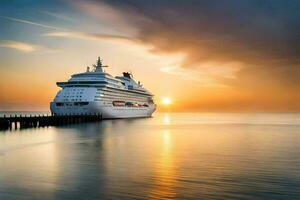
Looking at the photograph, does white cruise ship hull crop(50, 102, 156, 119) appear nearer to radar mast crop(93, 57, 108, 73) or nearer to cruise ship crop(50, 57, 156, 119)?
cruise ship crop(50, 57, 156, 119)

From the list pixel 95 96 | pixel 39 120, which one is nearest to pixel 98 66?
pixel 95 96

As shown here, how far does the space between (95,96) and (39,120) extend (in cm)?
1935

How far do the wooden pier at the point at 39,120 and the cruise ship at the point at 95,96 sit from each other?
3779 millimetres

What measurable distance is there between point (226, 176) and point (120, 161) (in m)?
9.06

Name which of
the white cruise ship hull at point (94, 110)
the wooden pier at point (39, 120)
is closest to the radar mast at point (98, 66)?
the white cruise ship hull at point (94, 110)

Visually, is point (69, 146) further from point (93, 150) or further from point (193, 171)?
point (193, 171)

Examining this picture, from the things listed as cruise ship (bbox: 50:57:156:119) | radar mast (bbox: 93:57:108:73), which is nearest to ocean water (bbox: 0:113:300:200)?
cruise ship (bbox: 50:57:156:119)

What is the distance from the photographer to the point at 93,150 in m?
33.2

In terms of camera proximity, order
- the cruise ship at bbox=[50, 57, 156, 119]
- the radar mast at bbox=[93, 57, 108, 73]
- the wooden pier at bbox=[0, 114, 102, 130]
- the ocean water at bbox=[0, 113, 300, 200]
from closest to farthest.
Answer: the ocean water at bbox=[0, 113, 300, 200], the wooden pier at bbox=[0, 114, 102, 130], the cruise ship at bbox=[50, 57, 156, 119], the radar mast at bbox=[93, 57, 108, 73]

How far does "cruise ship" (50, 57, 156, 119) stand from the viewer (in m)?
84.9

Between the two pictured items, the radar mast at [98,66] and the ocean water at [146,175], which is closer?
the ocean water at [146,175]

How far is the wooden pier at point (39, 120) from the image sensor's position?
203 ft

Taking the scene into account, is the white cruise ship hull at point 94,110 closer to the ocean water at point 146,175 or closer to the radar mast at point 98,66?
the radar mast at point 98,66

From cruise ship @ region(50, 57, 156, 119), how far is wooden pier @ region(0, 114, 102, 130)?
3779 mm
